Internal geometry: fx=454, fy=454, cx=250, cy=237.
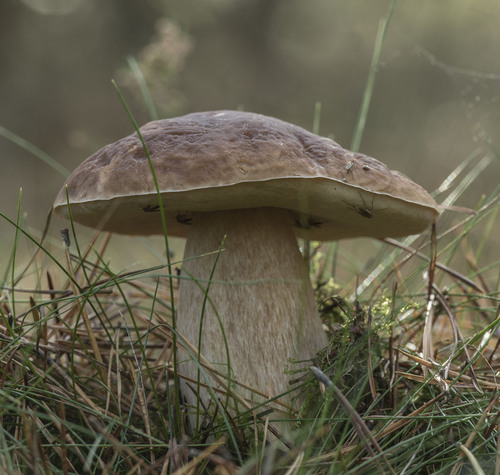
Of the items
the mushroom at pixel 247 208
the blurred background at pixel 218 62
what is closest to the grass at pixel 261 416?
the mushroom at pixel 247 208

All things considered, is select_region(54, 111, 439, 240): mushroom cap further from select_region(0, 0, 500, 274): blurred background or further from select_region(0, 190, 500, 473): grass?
select_region(0, 0, 500, 274): blurred background

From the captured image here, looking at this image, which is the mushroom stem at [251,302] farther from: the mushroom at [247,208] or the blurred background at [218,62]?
the blurred background at [218,62]

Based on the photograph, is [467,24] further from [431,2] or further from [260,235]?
[260,235]

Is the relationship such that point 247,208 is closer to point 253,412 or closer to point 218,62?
point 253,412

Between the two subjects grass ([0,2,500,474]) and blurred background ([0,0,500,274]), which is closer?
grass ([0,2,500,474])

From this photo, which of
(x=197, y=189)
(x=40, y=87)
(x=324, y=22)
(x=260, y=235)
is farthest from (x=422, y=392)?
(x=324, y=22)

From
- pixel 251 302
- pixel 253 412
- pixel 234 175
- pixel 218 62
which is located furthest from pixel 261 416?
pixel 218 62

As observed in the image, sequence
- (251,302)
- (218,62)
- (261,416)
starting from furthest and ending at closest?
(218,62) < (251,302) < (261,416)

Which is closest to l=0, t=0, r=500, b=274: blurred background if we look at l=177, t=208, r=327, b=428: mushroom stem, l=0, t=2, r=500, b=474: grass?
l=177, t=208, r=327, b=428: mushroom stem
